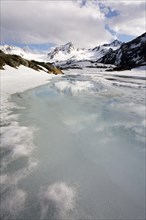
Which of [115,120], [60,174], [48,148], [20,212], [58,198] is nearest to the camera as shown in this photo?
[20,212]

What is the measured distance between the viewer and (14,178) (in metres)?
5.12

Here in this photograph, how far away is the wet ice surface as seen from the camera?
4.34 meters

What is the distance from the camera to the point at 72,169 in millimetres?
5758

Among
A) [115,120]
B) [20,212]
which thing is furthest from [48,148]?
[115,120]

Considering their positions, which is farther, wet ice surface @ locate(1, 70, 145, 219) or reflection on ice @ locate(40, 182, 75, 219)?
wet ice surface @ locate(1, 70, 145, 219)

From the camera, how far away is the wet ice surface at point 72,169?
14.2 feet

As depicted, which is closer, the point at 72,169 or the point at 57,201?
the point at 57,201

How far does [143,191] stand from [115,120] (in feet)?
19.0

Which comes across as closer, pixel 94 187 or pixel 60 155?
pixel 94 187

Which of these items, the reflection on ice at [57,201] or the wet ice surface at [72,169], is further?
the wet ice surface at [72,169]

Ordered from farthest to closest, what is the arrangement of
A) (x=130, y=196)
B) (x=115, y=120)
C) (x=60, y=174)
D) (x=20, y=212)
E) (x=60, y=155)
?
(x=115, y=120) → (x=60, y=155) → (x=60, y=174) → (x=130, y=196) → (x=20, y=212)

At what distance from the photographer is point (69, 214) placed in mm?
4152

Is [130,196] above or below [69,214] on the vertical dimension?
below

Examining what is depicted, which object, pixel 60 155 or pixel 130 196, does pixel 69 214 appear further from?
pixel 60 155
